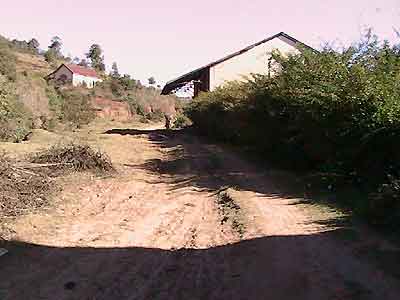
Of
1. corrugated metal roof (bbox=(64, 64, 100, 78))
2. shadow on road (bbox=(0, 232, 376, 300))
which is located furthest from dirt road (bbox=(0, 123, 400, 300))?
corrugated metal roof (bbox=(64, 64, 100, 78))

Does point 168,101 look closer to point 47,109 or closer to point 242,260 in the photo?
point 47,109

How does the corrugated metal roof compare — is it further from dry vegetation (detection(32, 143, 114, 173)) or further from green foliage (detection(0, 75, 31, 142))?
dry vegetation (detection(32, 143, 114, 173))

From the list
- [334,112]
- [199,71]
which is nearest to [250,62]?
[199,71]

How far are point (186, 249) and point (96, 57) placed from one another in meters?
99.8

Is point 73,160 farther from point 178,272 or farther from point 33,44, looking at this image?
point 33,44

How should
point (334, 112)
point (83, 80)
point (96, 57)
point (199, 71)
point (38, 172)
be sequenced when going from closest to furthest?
point (334, 112)
point (38, 172)
point (199, 71)
point (83, 80)
point (96, 57)

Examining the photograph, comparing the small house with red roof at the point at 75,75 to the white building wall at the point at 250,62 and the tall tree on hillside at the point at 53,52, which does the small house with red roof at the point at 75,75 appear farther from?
the white building wall at the point at 250,62

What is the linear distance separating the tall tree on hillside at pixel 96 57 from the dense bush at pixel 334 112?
87.6 metres

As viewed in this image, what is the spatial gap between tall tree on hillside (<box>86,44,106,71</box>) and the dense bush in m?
87.6

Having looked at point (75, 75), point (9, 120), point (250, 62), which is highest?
point (75, 75)

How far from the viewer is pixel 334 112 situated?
11.9 meters

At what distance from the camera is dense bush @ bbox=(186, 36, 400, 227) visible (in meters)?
10.6

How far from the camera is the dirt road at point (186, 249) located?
238 inches

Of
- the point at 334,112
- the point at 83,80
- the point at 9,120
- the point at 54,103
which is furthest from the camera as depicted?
the point at 83,80
